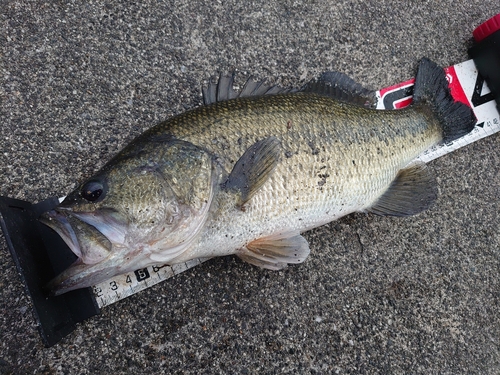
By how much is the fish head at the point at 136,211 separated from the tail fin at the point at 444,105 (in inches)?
57.4

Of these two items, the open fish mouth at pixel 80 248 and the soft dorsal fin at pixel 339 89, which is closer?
the open fish mouth at pixel 80 248

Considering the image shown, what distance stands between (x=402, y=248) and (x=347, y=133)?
87 cm

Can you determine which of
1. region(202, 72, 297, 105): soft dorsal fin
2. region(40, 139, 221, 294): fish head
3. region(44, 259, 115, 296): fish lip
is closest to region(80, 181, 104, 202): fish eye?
region(40, 139, 221, 294): fish head

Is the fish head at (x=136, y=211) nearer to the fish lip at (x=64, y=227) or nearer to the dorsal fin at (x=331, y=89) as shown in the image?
the fish lip at (x=64, y=227)

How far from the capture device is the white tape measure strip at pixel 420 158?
1.76 meters

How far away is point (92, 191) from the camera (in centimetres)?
138

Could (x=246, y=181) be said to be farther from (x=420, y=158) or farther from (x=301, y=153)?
(x=420, y=158)

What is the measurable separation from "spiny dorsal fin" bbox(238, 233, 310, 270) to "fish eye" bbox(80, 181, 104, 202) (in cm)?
69

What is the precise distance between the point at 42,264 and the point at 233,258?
89 centimetres

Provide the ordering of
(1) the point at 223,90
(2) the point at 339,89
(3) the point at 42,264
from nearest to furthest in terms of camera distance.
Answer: (3) the point at 42,264
(1) the point at 223,90
(2) the point at 339,89

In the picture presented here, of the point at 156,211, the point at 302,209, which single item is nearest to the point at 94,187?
the point at 156,211

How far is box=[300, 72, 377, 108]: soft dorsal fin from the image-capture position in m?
2.02

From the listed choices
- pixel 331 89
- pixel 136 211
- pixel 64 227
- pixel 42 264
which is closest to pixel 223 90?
pixel 331 89

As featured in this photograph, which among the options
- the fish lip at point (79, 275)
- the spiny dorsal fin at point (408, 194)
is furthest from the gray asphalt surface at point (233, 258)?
the fish lip at point (79, 275)
